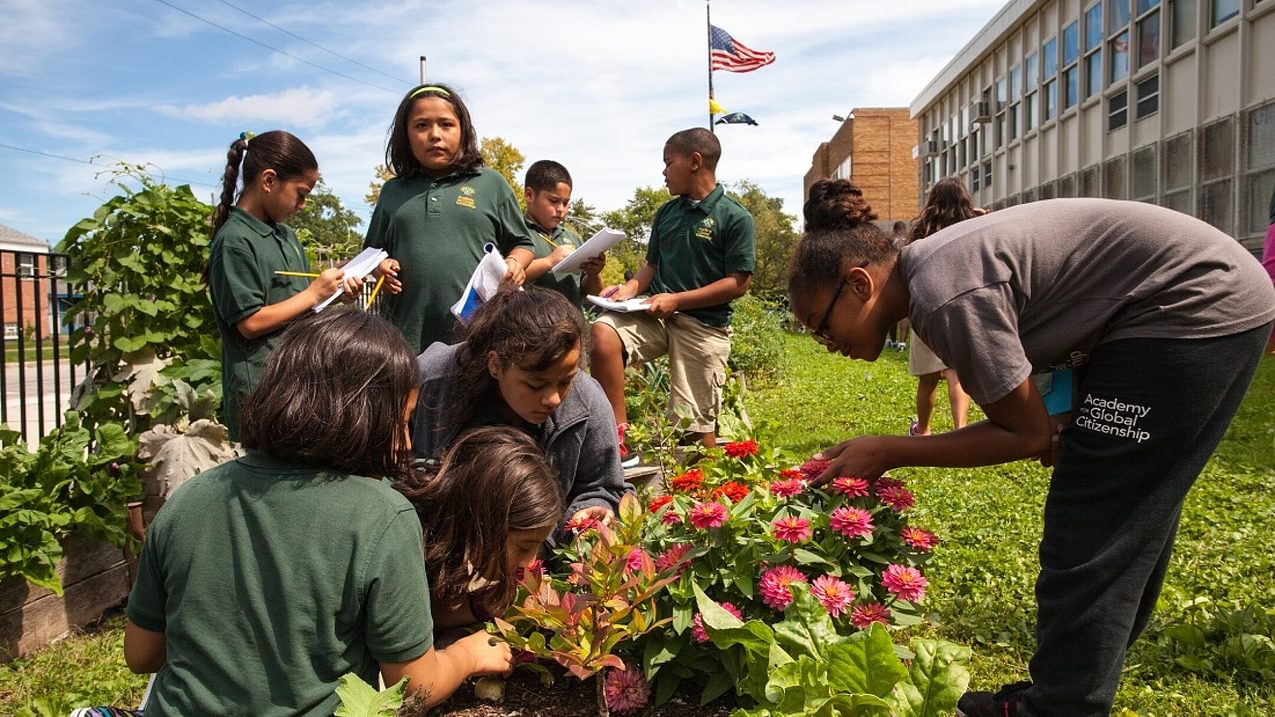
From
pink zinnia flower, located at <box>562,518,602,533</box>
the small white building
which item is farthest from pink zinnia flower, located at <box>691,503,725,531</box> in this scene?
the small white building

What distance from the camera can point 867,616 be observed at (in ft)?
7.13

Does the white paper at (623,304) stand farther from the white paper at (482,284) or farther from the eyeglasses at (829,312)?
the eyeglasses at (829,312)

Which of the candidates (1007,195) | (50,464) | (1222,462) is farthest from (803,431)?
(1007,195)

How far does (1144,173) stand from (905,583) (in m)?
18.0

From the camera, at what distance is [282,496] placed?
163cm

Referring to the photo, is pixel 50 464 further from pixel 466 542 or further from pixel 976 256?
pixel 976 256

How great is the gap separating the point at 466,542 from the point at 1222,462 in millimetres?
5234

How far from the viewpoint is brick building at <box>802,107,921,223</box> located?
39.5 metres

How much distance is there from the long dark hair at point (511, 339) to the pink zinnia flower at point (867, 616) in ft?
3.28

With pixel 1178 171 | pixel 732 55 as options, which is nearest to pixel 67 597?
pixel 732 55

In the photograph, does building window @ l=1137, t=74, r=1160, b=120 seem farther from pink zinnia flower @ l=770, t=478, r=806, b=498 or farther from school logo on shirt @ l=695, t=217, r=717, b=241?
pink zinnia flower @ l=770, t=478, r=806, b=498

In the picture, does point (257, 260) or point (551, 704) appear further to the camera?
point (257, 260)

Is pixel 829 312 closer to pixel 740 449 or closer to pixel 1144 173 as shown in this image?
pixel 740 449

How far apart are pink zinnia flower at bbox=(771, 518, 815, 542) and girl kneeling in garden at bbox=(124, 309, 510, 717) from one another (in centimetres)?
87
